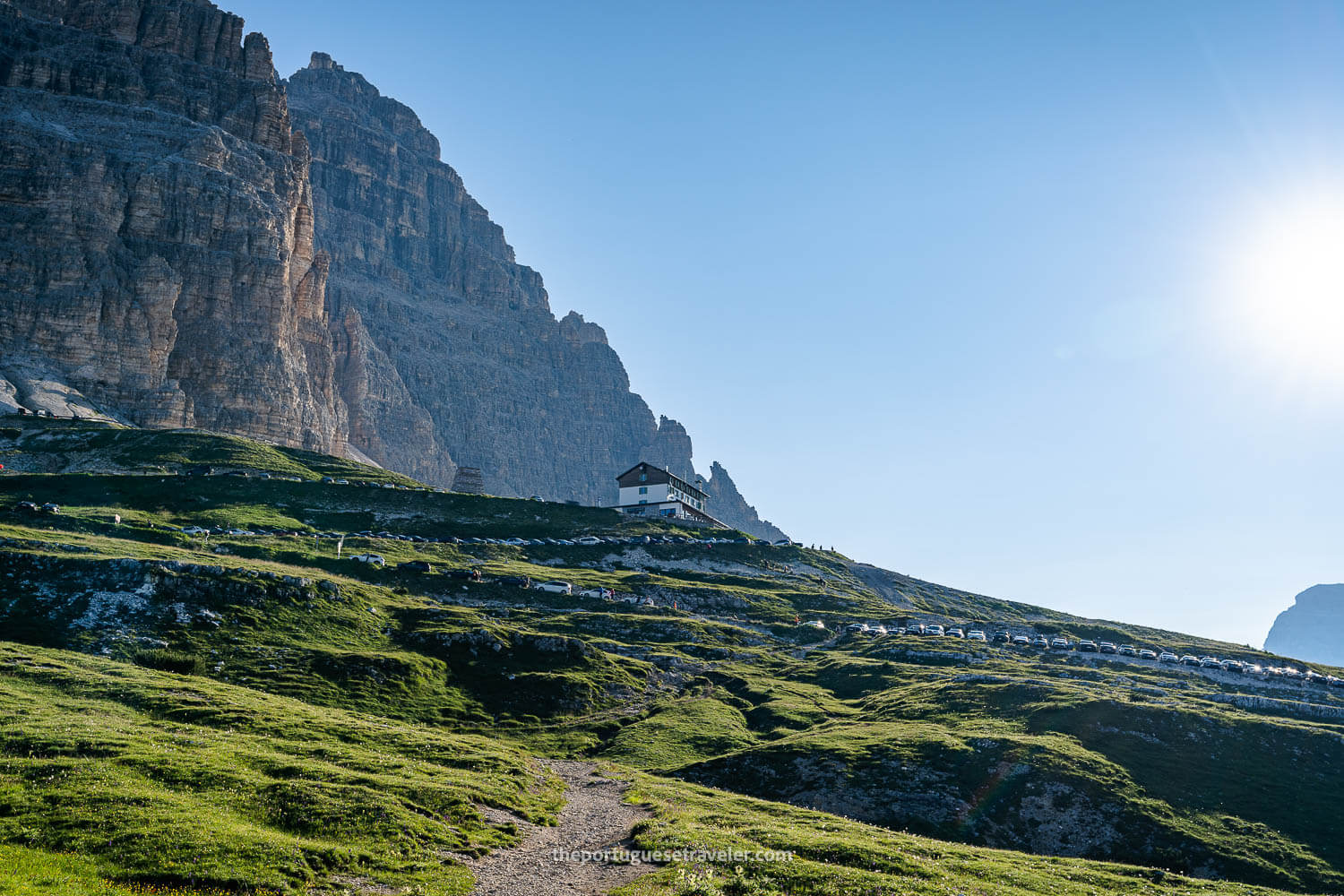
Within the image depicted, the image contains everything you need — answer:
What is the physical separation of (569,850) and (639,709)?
3391cm

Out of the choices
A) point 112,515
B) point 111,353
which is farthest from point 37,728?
point 111,353

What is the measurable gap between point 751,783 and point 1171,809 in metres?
24.7

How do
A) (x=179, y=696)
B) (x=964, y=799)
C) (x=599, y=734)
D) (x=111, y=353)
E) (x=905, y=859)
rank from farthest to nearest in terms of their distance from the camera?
(x=111, y=353), (x=599, y=734), (x=964, y=799), (x=179, y=696), (x=905, y=859)

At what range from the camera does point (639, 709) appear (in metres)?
66.8

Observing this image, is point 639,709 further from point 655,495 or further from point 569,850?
point 655,495

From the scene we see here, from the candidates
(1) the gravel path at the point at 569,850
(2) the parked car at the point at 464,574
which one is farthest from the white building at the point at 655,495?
(1) the gravel path at the point at 569,850

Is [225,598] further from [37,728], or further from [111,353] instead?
[111,353]

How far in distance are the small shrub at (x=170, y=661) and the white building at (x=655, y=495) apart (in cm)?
11454

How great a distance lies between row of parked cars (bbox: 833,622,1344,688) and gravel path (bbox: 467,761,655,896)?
71110 millimetres

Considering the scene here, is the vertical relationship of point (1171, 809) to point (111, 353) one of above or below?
below

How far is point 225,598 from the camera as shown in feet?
209

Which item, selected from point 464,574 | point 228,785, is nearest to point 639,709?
point 464,574

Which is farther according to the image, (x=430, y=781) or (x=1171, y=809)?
(x=1171, y=809)

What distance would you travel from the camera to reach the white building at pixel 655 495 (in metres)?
171
